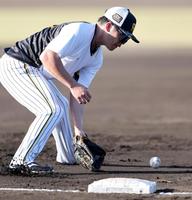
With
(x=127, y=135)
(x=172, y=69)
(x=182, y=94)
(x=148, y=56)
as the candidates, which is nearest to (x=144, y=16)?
(x=148, y=56)

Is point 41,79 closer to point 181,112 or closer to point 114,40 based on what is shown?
point 114,40

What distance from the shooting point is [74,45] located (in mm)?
9219

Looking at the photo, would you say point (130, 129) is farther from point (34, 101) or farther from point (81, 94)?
point (81, 94)

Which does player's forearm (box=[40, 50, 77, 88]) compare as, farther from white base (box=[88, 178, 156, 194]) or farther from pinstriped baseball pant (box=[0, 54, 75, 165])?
white base (box=[88, 178, 156, 194])

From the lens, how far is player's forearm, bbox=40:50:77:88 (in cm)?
909

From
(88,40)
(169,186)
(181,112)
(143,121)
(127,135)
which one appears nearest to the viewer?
(169,186)

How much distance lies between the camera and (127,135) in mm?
13719

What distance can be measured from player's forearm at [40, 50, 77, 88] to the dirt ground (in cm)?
98

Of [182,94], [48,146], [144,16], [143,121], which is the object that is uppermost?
[144,16]

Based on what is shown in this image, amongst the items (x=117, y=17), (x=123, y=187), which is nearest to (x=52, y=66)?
(x=117, y=17)

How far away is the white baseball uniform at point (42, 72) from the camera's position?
9242 mm

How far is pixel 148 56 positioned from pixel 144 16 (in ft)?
42.1

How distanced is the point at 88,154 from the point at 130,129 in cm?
475

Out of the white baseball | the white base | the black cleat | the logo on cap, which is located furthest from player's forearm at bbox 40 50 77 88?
the white baseball
